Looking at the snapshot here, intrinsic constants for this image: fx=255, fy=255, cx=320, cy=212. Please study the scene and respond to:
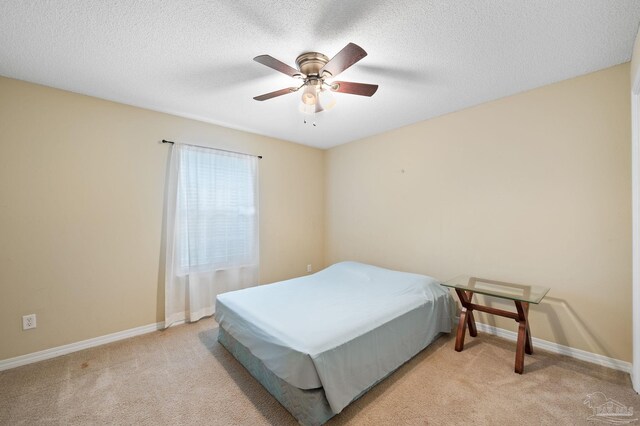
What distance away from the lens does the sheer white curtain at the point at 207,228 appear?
9.49 feet

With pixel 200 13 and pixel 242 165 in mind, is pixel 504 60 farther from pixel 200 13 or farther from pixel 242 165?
pixel 242 165

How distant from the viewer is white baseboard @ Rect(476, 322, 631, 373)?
6.40 ft

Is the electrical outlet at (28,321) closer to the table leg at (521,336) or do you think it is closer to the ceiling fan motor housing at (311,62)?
the ceiling fan motor housing at (311,62)

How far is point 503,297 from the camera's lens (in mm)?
2004

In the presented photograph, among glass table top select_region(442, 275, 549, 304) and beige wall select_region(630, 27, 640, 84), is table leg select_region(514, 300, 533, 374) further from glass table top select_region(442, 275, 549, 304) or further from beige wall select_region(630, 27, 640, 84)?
beige wall select_region(630, 27, 640, 84)

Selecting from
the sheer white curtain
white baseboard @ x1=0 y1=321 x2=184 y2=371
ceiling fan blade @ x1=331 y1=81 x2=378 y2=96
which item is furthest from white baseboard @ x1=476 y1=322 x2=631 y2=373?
white baseboard @ x1=0 y1=321 x2=184 y2=371

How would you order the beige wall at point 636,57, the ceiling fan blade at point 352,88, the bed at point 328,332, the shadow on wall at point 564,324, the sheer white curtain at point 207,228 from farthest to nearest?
the sheer white curtain at point 207,228
the shadow on wall at point 564,324
the ceiling fan blade at point 352,88
the beige wall at point 636,57
the bed at point 328,332

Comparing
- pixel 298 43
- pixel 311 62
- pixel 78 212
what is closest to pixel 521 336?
pixel 311 62

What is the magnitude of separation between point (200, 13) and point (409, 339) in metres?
2.69

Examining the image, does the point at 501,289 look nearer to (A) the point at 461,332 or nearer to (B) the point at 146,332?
(A) the point at 461,332

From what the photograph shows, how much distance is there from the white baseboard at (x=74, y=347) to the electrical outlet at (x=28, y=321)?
23cm

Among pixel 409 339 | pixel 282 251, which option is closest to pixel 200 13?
pixel 409 339

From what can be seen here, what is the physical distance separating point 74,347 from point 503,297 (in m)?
3.75

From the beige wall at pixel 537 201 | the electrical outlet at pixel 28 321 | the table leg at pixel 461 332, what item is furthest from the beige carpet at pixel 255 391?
the beige wall at pixel 537 201
